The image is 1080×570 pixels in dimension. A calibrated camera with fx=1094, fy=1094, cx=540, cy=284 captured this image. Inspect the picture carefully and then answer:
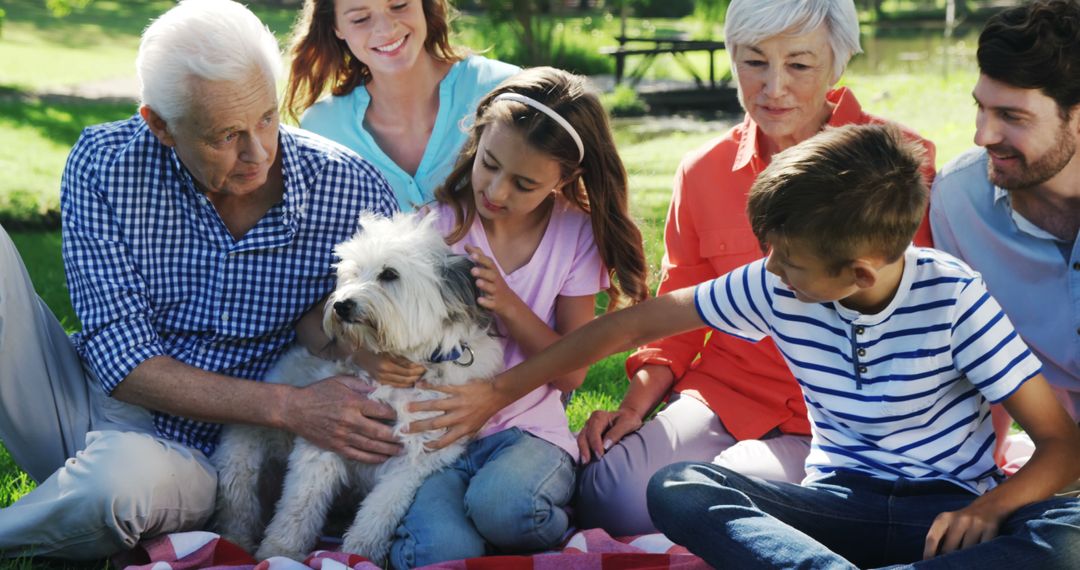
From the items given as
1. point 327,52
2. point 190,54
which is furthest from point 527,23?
point 190,54

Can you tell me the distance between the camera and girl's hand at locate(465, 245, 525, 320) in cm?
342

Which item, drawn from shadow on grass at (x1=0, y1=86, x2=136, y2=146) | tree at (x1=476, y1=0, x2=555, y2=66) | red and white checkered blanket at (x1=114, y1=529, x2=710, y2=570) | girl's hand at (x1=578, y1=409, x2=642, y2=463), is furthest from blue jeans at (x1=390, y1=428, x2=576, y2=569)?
tree at (x1=476, y1=0, x2=555, y2=66)

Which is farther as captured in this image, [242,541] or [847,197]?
[242,541]

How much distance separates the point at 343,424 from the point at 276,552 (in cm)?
43

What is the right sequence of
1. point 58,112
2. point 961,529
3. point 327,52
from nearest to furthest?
point 961,529, point 327,52, point 58,112

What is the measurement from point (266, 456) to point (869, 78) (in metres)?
14.4

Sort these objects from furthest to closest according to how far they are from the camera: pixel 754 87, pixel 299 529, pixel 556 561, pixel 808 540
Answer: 1. pixel 754 87
2. pixel 299 529
3. pixel 556 561
4. pixel 808 540

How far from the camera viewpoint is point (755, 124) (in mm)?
3816

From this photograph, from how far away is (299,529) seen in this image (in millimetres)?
3402

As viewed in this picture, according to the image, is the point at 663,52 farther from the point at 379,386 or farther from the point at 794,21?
the point at 379,386

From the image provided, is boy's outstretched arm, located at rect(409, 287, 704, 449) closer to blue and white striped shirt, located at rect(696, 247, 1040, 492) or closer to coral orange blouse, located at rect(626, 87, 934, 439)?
blue and white striped shirt, located at rect(696, 247, 1040, 492)

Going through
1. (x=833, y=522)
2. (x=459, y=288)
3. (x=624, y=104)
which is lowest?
(x=624, y=104)

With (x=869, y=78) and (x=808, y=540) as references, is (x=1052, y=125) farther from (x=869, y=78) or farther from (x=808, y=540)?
(x=869, y=78)

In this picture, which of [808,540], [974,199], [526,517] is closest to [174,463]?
[526,517]
